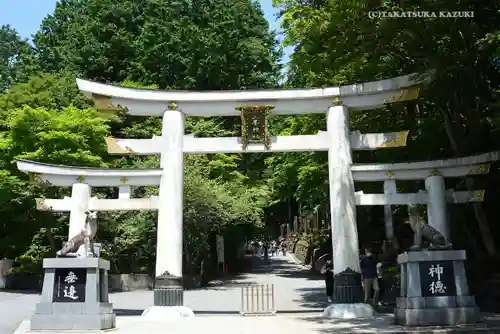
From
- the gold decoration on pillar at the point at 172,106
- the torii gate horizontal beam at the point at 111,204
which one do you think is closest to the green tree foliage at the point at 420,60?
the gold decoration on pillar at the point at 172,106

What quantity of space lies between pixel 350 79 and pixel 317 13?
9.97 ft

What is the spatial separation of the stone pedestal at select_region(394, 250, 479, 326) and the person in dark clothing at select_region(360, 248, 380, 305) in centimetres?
268

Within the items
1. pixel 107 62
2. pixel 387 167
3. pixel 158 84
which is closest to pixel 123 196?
pixel 387 167

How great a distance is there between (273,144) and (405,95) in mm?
4030

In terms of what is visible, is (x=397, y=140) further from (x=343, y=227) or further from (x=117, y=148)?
(x=117, y=148)

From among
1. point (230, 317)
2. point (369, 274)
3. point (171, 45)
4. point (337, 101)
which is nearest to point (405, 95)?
point (337, 101)

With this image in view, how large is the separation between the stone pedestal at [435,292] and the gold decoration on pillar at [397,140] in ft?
13.0

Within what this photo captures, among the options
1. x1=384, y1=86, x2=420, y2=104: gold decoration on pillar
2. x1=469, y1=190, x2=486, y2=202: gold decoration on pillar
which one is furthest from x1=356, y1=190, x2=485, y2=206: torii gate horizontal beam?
x1=384, y1=86, x2=420, y2=104: gold decoration on pillar

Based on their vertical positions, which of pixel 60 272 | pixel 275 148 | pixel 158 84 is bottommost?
pixel 60 272

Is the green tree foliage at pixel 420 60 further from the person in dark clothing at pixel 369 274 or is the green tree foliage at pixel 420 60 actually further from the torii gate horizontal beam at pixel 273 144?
the person in dark clothing at pixel 369 274

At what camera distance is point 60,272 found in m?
12.2

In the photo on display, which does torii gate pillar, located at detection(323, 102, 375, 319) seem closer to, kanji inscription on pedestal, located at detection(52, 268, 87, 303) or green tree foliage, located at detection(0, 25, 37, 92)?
kanji inscription on pedestal, located at detection(52, 268, 87, 303)

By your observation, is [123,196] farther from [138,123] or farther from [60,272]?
[138,123]

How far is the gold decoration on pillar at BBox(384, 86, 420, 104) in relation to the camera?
48.3 feet
